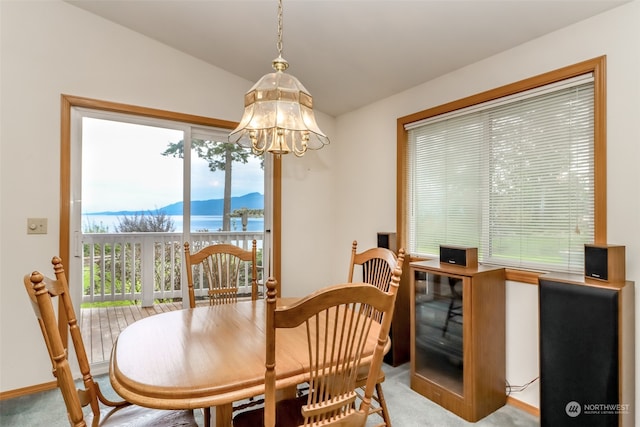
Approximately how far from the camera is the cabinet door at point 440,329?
7.24ft

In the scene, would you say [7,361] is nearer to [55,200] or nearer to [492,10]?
[55,200]

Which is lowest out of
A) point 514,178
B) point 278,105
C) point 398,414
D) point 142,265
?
point 398,414

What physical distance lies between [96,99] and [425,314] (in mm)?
3040

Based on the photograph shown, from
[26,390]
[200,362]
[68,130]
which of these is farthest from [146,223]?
[200,362]

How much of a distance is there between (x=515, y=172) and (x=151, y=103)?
9.60ft

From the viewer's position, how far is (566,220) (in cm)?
204

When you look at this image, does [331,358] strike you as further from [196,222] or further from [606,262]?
[196,222]

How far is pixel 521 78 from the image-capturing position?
2184 mm

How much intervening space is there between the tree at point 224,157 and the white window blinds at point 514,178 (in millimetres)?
1726

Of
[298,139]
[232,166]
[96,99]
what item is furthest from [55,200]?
[298,139]

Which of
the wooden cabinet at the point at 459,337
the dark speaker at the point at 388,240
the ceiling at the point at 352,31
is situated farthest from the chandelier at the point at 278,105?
the dark speaker at the point at 388,240

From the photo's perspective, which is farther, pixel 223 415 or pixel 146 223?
pixel 146 223

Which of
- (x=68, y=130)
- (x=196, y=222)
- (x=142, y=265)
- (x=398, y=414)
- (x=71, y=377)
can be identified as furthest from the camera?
(x=142, y=265)

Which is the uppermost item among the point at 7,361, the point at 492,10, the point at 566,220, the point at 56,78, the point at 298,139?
the point at 492,10
